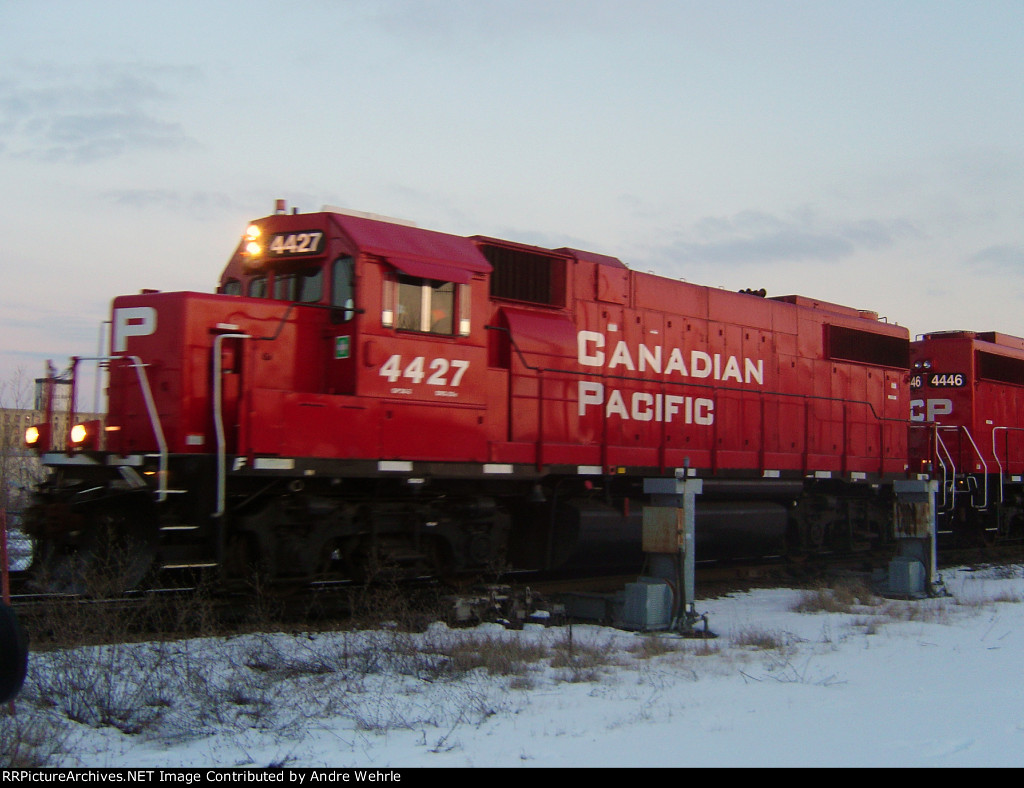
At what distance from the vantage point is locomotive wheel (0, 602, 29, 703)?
3.90 m

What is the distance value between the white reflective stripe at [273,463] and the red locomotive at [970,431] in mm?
13294

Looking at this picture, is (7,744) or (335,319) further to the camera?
(335,319)

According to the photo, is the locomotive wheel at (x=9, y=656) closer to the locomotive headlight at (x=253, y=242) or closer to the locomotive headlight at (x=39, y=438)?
the locomotive headlight at (x=39, y=438)

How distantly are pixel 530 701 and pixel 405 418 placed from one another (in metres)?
3.90

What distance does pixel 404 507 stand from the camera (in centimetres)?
1020

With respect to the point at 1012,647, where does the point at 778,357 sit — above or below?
above

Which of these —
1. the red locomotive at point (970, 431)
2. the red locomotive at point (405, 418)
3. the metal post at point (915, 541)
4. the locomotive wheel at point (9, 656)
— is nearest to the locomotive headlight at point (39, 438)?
the red locomotive at point (405, 418)

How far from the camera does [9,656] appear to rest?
3.93 m

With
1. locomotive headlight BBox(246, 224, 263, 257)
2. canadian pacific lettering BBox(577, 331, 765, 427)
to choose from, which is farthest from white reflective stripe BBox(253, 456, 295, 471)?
canadian pacific lettering BBox(577, 331, 765, 427)

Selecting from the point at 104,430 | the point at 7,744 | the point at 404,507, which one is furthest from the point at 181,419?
the point at 7,744

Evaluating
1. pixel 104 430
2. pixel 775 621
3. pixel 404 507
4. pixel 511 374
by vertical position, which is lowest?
pixel 775 621

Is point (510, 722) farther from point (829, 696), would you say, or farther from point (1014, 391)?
point (1014, 391)

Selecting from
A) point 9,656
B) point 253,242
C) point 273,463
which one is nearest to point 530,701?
point 273,463

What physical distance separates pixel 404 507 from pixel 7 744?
5299 millimetres
